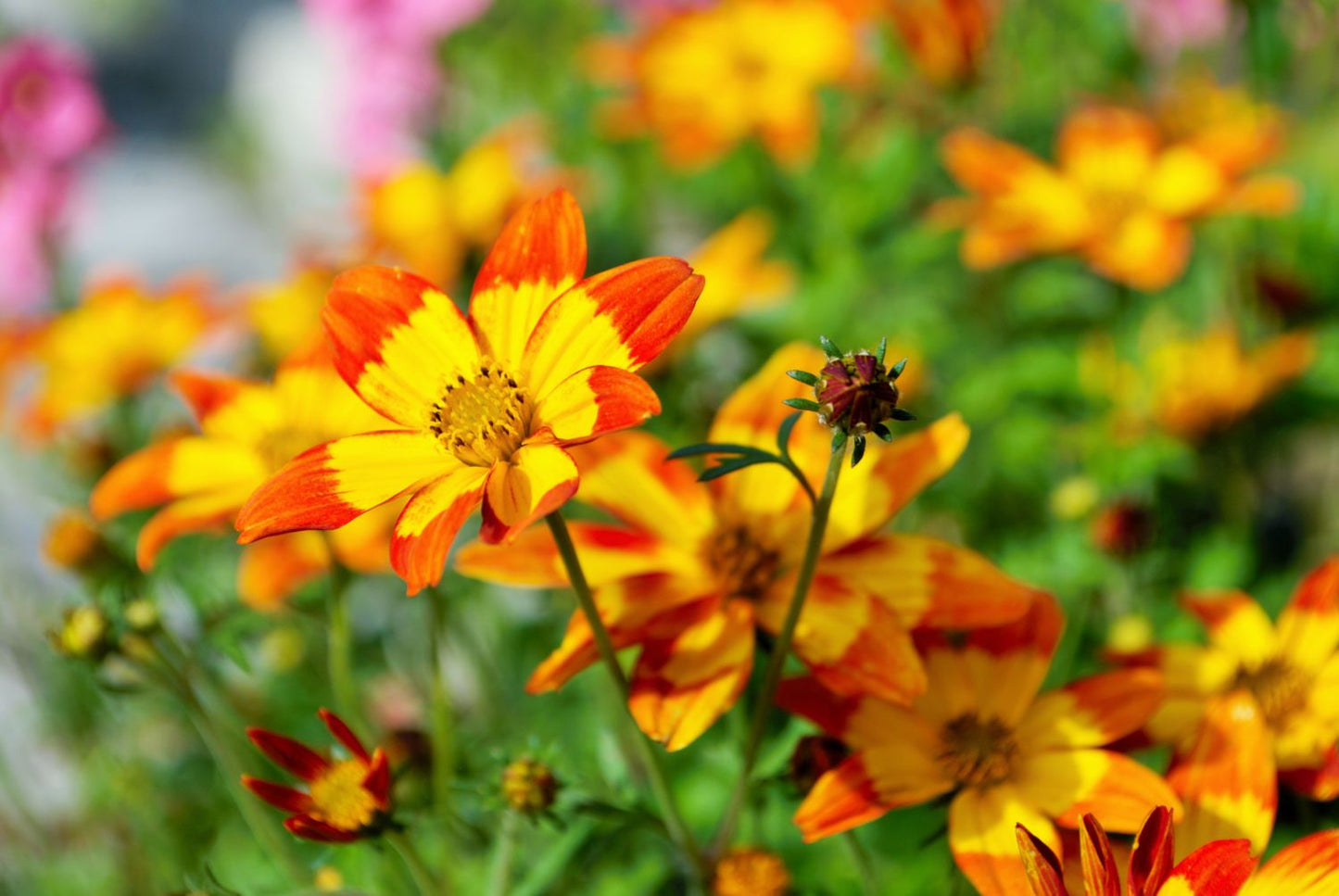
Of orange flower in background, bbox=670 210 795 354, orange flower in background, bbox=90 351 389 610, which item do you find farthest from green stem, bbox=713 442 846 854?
orange flower in background, bbox=670 210 795 354

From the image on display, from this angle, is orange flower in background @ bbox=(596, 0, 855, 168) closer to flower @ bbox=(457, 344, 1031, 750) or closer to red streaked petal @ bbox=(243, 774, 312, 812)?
flower @ bbox=(457, 344, 1031, 750)

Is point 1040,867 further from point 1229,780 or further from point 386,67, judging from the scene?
point 386,67

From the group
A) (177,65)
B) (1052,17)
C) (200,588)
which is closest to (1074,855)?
(200,588)

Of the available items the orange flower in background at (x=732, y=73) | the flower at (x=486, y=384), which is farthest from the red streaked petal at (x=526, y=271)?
the orange flower in background at (x=732, y=73)

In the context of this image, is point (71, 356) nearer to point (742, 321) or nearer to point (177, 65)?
point (742, 321)

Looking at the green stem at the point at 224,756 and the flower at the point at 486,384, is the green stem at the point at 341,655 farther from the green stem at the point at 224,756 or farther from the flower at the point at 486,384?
the flower at the point at 486,384
